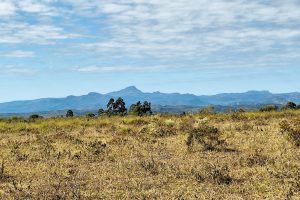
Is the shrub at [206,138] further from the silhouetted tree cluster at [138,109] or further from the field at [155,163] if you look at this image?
the silhouetted tree cluster at [138,109]

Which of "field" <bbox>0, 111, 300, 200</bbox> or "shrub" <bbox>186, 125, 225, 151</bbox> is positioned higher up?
"shrub" <bbox>186, 125, 225, 151</bbox>

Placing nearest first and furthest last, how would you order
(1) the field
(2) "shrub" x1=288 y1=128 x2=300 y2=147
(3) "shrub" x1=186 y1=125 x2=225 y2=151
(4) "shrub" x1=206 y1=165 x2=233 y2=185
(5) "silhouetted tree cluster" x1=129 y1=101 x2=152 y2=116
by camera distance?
(1) the field → (4) "shrub" x1=206 y1=165 x2=233 y2=185 → (2) "shrub" x1=288 y1=128 x2=300 y2=147 → (3) "shrub" x1=186 y1=125 x2=225 y2=151 → (5) "silhouetted tree cluster" x1=129 y1=101 x2=152 y2=116

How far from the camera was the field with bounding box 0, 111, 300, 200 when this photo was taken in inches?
563

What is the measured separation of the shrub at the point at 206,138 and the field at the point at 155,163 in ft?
0.18

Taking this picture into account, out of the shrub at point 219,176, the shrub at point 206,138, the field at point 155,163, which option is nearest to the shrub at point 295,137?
the field at point 155,163

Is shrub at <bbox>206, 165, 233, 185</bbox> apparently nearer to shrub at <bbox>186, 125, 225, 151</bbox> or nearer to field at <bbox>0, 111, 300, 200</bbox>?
field at <bbox>0, 111, 300, 200</bbox>

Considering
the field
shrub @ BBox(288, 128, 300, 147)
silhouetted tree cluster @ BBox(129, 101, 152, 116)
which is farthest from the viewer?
silhouetted tree cluster @ BBox(129, 101, 152, 116)

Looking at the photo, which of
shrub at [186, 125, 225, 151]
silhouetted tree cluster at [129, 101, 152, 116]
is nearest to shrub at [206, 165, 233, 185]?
shrub at [186, 125, 225, 151]

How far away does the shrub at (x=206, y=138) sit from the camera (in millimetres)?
23244

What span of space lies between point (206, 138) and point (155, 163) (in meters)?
6.61

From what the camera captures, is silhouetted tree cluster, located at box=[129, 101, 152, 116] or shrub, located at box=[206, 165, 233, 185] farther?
silhouetted tree cluster, located at box=[129, 101, 152, 116]

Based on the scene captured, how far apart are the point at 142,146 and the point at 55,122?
15693 millimetres

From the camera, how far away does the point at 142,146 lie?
24844 mm

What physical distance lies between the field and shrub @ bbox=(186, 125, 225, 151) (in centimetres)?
5
